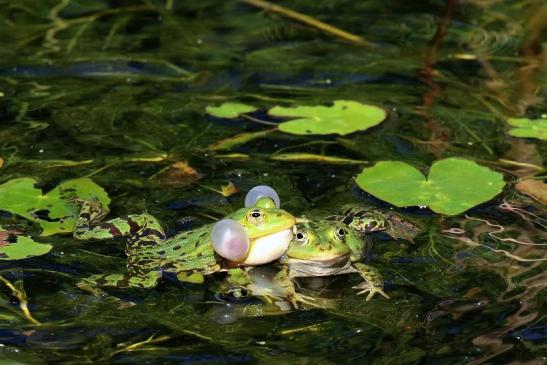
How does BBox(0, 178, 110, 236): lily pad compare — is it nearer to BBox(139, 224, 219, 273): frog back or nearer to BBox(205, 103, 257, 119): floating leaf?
BBox(139, 224, 219, 273): frog back

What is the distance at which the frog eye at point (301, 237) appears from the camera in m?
3.77

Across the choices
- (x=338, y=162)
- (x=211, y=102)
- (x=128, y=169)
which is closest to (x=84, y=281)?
(x=128, y=169)

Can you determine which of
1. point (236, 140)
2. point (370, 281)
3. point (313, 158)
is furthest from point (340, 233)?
point (236, 140)

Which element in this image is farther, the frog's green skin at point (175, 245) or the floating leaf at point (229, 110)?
the floating leaf at point (229, 110)

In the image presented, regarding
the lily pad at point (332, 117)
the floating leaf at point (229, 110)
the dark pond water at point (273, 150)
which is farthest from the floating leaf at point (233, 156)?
the floating leaf at point (229, 110)

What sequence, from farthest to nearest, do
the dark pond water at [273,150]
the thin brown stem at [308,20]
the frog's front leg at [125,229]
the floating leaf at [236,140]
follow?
the thin brown stem at [308,20] < the floating leaf at [236,140] < the frog's front leg at [125,229] < the dark pond water at [273,150]

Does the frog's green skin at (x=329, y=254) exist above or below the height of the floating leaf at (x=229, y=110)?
above

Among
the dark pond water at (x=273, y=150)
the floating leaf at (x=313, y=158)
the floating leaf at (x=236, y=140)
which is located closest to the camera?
the dark pond water at (x=273, y=150)

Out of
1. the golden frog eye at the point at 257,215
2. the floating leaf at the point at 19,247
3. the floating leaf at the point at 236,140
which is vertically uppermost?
the golden frog eye at the point at 257,215

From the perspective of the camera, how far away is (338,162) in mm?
4777

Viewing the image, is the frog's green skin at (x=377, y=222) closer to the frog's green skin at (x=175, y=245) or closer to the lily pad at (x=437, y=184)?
the lily pad at (x=437, y=184)

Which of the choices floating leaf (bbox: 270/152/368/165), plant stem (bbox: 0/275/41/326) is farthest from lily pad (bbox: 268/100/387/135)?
plant stem (bbox: 0/275/41/326)

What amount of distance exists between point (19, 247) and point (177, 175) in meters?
0.99

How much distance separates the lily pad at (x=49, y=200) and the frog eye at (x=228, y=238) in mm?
730
